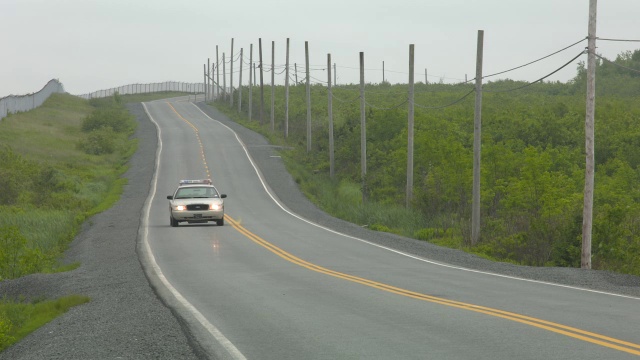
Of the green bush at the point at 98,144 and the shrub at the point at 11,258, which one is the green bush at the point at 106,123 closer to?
the green bush at the point at 98,144

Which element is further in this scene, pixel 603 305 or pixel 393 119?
pixel 393 119

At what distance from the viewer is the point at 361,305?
14.6m

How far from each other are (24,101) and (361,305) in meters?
87.7

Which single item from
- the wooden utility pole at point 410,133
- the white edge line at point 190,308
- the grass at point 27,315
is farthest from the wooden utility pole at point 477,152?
the grass at point 27,315

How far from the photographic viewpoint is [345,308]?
1423 centimetres

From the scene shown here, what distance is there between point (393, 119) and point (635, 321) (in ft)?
175

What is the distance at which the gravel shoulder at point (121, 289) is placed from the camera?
11258 millimetres

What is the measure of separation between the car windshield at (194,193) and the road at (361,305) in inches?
168

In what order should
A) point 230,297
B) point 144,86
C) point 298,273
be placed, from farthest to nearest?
point 144,86, point 298,273, point 230,297

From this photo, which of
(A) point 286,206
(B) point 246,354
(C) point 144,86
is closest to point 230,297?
(B) point 246,354

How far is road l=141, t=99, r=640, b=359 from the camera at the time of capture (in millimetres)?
10539

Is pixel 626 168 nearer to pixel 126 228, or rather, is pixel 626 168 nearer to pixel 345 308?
pixel 126 228

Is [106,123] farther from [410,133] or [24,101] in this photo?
[410,133]

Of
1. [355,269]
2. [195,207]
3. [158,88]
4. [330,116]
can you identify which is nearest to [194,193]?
[195,207]
